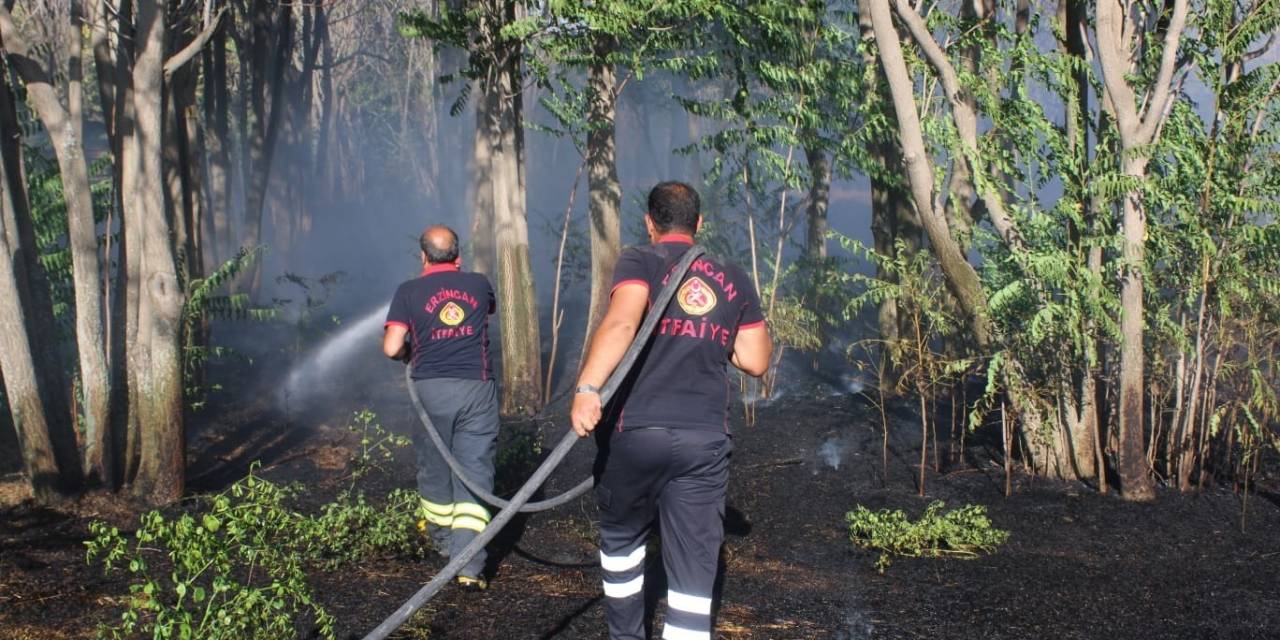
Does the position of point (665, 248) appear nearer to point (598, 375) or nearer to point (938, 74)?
point (598, 375)

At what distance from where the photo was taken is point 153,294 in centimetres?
763

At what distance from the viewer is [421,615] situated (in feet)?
17.4

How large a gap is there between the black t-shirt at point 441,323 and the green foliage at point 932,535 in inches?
99.1

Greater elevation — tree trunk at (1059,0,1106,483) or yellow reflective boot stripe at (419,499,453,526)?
tree trunk at (1059,0,1106,483)

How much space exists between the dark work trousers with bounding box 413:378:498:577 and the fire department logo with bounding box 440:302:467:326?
318 millimetres

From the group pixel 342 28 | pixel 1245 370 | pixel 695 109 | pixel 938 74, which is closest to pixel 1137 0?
pixel 938 74

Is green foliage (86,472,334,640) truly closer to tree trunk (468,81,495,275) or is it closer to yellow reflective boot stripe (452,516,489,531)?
yellow reflective boot stripe (452,516,489,531)

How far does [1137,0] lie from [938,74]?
53.0 inches

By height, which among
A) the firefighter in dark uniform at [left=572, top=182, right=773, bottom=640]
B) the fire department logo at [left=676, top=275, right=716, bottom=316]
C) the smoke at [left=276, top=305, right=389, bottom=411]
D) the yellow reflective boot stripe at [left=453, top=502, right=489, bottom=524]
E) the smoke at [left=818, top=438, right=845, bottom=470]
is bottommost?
the smoke at [left=276, top=305, right=389, bottom=411]

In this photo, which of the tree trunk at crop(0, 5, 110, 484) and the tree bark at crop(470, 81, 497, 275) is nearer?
the tree trunk at crop(0, 5, 110, 484)

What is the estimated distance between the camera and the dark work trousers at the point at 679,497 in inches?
164

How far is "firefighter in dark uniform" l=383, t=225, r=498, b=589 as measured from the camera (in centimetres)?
613

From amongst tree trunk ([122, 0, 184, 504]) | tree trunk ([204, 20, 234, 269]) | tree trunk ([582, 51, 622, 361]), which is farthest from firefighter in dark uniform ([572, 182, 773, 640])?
tree trunk ([204, 20, 234, 269])

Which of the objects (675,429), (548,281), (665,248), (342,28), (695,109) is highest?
(342,28)
